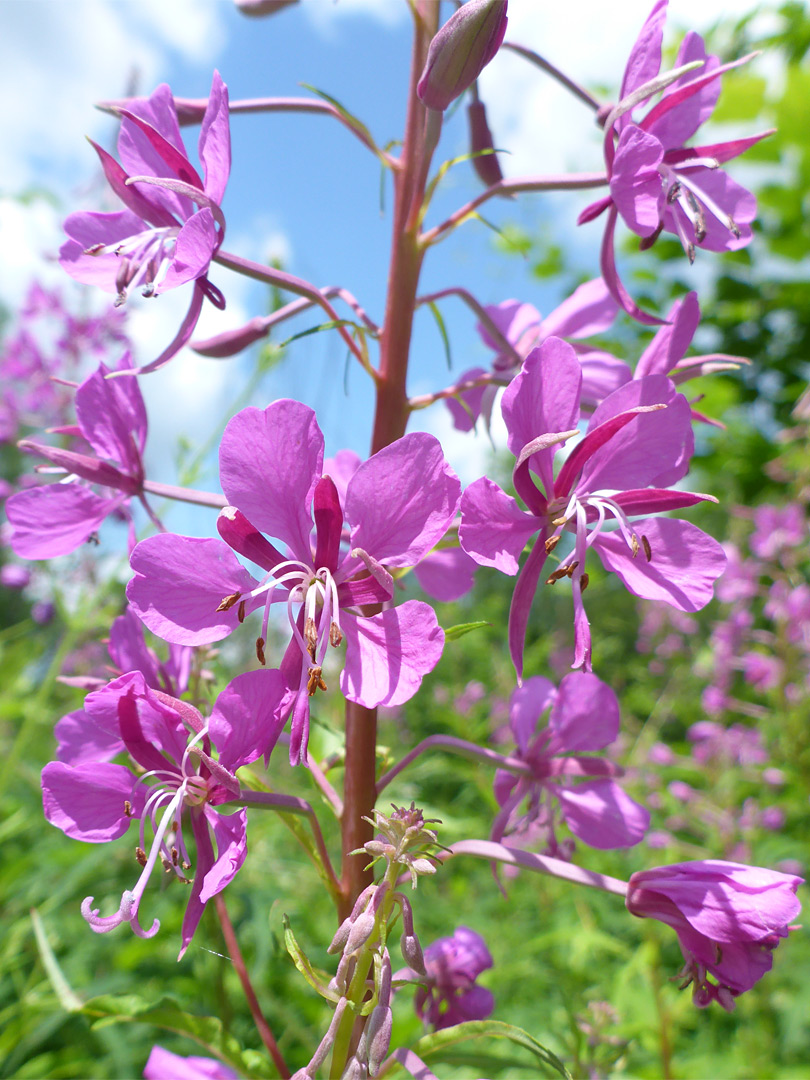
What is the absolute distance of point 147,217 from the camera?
126 cm

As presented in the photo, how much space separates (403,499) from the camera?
0.98 m

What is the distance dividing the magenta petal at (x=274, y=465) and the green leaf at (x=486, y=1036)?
719 millimetres

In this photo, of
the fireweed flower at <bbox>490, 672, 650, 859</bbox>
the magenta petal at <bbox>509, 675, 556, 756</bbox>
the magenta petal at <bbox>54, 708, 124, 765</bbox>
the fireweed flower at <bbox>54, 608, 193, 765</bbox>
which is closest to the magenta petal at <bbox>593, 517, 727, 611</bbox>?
the fireweed flower at <bbox>490, 672, 650, 859</bbox>

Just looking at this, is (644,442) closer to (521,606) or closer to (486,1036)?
(521,606)

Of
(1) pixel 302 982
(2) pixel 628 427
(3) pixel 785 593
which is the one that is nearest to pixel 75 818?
(2) pixel 628 427

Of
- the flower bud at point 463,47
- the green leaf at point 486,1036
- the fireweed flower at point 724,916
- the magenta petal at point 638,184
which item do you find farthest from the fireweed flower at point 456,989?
the flower bud at point 463,47

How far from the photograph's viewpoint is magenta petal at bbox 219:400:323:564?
37.6 inches

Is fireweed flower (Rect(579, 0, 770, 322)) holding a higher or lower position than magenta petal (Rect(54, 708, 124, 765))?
higher

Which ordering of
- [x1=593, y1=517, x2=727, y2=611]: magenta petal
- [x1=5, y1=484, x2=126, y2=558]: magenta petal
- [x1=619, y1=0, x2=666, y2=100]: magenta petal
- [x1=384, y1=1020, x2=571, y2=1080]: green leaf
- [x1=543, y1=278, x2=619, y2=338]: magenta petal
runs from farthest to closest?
[x1=543, y1=278, x2=619, y2=338]: magenta petal → [x1=5, y1=484, x2=126, y2=558]: magenta petal → [x1=619, y1=0, x2=666, y2=100]: magenta petal → [x1=593, y1=517, x2=727, y2=611]: magenta petal → [x1=384, y1=1020, x2=571, y2=1080]: green leaf

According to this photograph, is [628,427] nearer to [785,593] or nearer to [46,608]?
[785,593]

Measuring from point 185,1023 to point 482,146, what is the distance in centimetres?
170

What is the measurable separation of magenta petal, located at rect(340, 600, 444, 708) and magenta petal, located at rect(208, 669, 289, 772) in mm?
87

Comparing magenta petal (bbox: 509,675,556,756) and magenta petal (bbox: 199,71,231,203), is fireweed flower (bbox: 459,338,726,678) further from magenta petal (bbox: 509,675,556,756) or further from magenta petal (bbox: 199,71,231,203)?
magenta petal (bbox: 199,71,231,203)

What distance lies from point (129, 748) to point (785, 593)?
14.0ft
